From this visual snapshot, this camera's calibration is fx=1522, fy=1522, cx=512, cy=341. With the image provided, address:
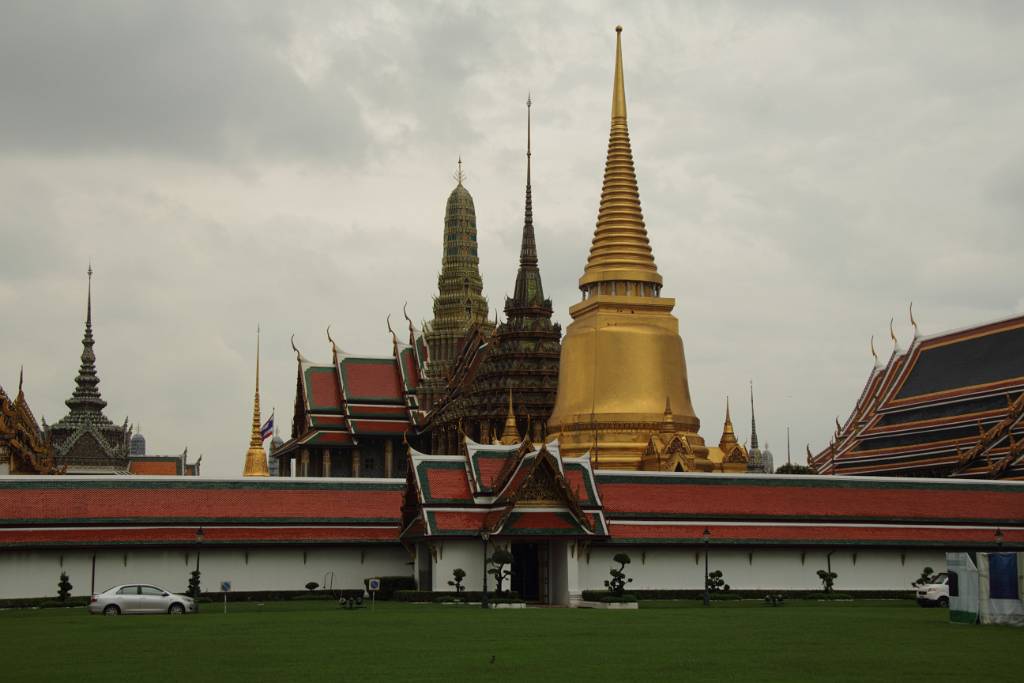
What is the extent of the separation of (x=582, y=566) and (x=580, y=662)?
23443 mm

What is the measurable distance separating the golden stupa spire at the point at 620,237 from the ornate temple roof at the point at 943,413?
1062 cm

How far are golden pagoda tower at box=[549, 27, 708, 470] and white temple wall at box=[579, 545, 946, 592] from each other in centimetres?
1497

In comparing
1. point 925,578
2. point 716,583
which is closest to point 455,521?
point 716,583

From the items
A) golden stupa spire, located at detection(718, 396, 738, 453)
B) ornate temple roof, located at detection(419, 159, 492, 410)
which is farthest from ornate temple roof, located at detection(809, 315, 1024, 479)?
ornate temple roof, located at detection(419, 159, 492, 410)

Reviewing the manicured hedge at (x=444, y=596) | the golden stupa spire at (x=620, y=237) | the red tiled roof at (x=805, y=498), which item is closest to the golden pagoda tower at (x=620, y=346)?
the golden stupa spire at (x=620, y=237)

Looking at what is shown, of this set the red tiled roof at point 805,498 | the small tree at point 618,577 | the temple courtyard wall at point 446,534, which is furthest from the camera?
the red tiled roof at point 805,498

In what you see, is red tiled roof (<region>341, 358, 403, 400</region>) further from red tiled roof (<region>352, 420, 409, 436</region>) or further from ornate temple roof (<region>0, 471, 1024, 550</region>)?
ornate temple roof (<region>0, 471, 1024, 550</region>)

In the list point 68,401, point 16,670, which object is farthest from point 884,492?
point 68,401

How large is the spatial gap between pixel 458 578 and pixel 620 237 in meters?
25.5

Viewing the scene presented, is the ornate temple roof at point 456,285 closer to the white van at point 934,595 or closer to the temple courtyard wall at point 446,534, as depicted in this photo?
the temple courtyard wall at point 446,534

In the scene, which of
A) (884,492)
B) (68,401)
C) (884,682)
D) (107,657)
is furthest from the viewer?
(68,401)

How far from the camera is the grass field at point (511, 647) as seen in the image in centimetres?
1828

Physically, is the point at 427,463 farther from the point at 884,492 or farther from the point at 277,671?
the point at 277,671

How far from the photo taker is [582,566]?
42875 mm
